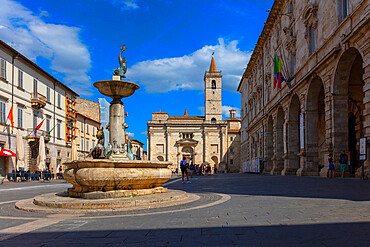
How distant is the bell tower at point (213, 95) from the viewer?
320 ft

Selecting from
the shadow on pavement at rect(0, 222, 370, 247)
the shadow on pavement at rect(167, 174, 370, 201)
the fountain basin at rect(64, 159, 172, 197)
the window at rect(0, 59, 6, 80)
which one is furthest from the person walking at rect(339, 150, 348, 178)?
the window at rect(0, 59, 6, 80)

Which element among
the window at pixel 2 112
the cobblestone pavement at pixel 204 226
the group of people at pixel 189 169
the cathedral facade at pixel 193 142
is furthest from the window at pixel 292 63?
the cathedral facade at pixel 193 142

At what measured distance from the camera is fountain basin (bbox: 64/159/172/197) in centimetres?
834

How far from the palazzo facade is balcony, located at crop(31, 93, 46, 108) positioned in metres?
21.9

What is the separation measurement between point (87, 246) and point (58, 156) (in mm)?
37370

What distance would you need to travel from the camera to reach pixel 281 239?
4.22 m

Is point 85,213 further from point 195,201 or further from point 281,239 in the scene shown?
point 281,239

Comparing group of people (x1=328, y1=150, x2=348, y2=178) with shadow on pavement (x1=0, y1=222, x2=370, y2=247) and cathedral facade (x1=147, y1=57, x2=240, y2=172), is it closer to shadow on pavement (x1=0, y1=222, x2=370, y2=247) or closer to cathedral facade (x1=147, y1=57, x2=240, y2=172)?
shadow on pavement (x1=0, y1=222, x2=370, y2=247)

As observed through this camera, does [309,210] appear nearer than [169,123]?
Yes

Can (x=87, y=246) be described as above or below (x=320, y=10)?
below

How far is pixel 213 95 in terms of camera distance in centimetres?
9969

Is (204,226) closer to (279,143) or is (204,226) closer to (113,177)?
(113,177)

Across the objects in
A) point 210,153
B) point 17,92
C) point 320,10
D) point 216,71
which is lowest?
point 210,153

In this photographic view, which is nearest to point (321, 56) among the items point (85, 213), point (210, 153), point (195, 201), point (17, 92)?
point (195, 201)
